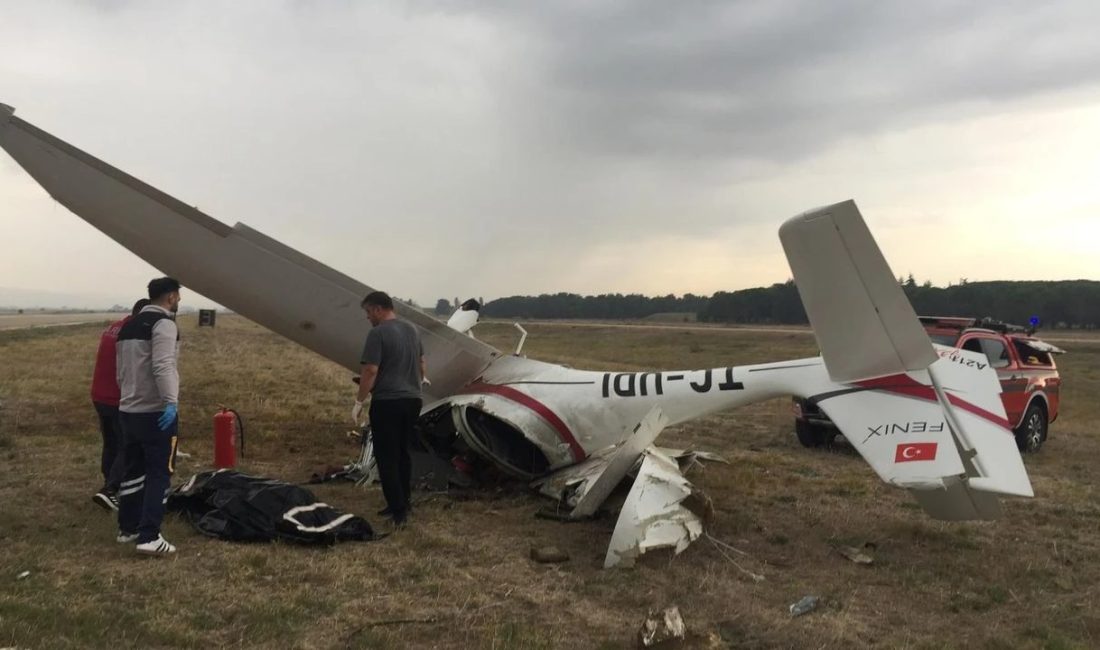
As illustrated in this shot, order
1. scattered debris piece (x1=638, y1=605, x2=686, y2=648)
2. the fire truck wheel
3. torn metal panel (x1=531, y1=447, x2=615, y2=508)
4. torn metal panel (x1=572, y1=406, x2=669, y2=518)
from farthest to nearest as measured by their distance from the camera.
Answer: the fire truck wheel
torn metal panel (x1=531, y1=447, x2=615, y2=508)
torn metal panel (x1=572, y1=406, x2=669, y2=518)
scattered debris piece (x1=638, y1=605, x2=686, y2=648)

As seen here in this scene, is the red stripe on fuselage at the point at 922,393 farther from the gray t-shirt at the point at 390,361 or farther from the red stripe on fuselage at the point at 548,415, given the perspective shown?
the gray t-shirt at the point at 390,361

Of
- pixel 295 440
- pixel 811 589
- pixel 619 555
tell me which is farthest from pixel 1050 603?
pixel 295 440

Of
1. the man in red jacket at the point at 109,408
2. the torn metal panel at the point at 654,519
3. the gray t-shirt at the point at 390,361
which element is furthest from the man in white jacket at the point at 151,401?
the torn metal panel at the point at 654,519

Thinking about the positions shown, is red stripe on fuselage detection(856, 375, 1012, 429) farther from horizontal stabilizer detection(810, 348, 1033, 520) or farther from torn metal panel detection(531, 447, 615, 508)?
torn metal panel detection(531, 447, 615, 508)

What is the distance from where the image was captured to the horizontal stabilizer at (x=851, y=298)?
15.7 ft

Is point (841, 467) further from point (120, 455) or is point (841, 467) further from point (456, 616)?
point (120, 455)

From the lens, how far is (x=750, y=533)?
620 centimetres

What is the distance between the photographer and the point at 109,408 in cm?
610

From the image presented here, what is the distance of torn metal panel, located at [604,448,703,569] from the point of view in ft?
16.5

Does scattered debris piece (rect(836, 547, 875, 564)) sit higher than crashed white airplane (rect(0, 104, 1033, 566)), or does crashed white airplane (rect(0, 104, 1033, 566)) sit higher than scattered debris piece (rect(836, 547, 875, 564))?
crashed white airplane (rect(0, 104, 1033, 566))

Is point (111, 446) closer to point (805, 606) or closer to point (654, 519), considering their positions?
point (654, 519)

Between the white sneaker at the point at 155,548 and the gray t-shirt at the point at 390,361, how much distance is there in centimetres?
193

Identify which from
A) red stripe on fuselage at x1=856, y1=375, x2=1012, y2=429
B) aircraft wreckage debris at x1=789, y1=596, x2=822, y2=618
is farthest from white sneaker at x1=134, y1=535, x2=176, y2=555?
red stripe on fuselage at x1=856, y1=375, x2=1012, y2=429

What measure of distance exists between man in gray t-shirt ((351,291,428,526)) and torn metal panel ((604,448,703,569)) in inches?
78.5
